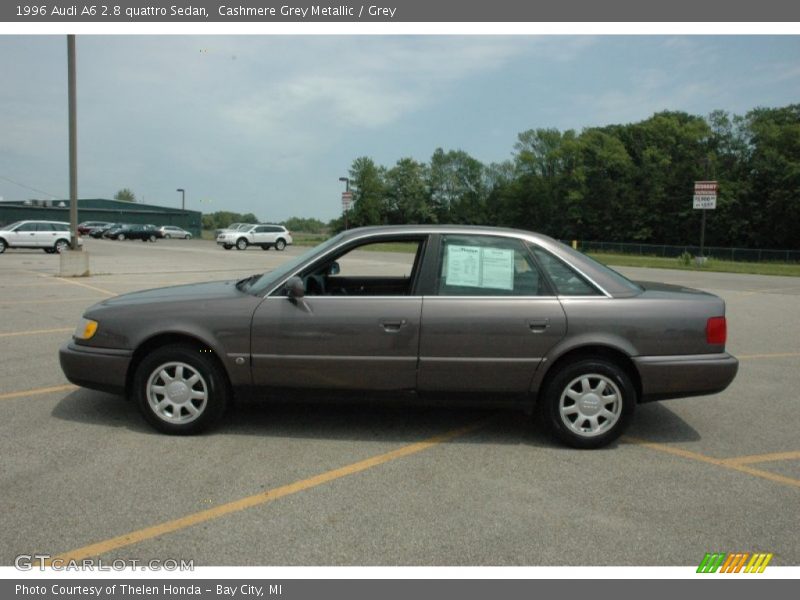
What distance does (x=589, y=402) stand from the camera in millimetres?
4445

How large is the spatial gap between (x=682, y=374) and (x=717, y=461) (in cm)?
63

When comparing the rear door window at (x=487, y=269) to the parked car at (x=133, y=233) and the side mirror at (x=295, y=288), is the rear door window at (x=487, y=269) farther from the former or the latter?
the parked car at (x=133, y=233)

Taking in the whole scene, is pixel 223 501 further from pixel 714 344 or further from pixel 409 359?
pixel 714 344

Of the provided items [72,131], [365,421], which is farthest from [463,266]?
[72,131]

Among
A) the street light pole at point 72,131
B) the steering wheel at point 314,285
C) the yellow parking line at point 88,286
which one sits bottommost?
the yellow parking line at point 88,286

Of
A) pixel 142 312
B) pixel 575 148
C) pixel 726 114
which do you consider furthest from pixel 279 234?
pixel 726 114

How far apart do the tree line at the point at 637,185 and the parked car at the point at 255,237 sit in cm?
3359

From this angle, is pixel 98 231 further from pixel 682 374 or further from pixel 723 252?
pixel 682 374

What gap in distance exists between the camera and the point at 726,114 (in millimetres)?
68750

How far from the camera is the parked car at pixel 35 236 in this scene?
30.3 metres

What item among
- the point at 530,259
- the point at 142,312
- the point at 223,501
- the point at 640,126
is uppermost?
the point at 640,126

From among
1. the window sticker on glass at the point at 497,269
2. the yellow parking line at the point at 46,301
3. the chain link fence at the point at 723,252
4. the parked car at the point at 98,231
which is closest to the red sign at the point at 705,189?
the chain link fence at the point at 723,252

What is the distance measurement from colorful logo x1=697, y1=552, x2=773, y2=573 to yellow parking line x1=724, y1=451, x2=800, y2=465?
1325 mm

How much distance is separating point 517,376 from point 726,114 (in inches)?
2995
